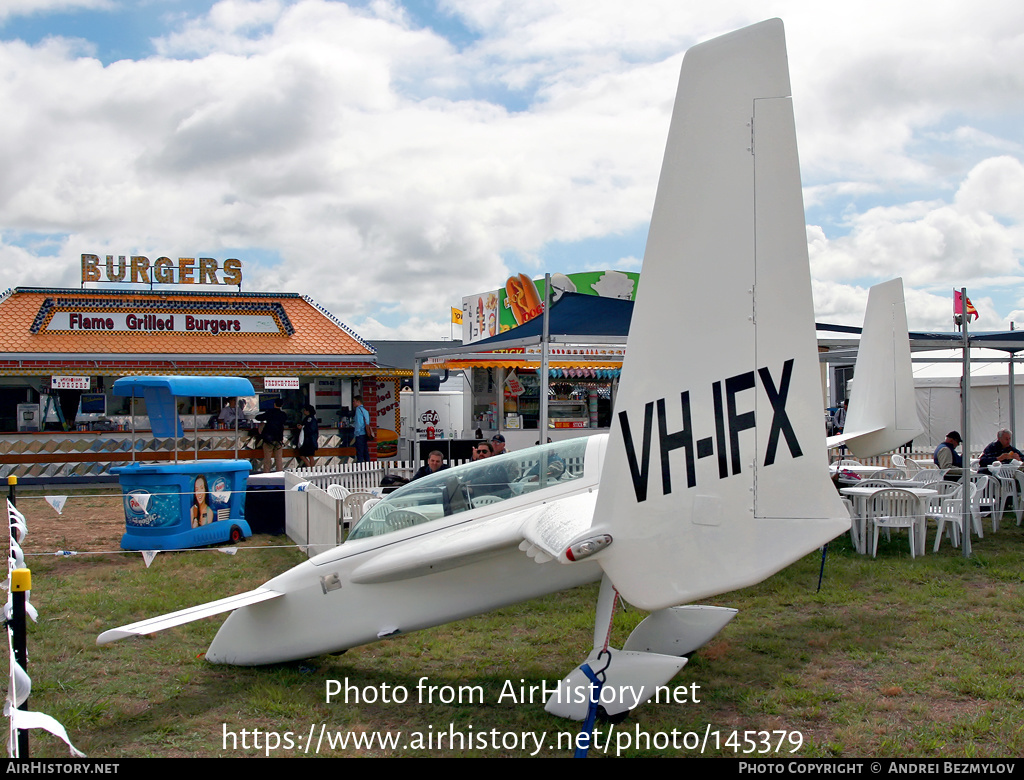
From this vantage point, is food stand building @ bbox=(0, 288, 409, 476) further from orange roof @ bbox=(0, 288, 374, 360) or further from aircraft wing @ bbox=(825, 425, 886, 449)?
aircraft wing @ bbox=(825, 425, 886, 449)

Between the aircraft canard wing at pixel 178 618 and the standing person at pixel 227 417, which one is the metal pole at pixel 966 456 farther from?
the standing person at pixel 227 417

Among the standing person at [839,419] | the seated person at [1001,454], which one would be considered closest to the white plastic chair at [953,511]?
the seated person at [1001,454]

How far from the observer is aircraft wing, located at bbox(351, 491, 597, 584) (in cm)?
385

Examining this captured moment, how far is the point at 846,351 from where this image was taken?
13969mm

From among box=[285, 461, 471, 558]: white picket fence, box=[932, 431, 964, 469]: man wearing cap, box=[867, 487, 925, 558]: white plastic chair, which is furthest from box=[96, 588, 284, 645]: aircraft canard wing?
box=[932, 431, 964, 469]: man wearing cap

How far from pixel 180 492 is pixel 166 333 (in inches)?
460

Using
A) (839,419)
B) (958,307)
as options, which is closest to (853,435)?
(958,307)

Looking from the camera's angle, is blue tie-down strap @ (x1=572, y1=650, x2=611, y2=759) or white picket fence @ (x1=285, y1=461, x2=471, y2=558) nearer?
blue tie-down strap @ (x1=572, y1=650, x2=611, y2=759)

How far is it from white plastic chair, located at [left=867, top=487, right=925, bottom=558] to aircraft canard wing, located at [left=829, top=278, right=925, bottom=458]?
124 centimetres

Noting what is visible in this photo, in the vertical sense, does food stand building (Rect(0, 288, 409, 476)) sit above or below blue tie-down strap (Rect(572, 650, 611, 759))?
above

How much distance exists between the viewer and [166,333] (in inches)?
800

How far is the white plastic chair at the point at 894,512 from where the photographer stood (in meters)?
8.70

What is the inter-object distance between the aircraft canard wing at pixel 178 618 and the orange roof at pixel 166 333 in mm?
15723

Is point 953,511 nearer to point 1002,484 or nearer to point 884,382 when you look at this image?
point 884,382
